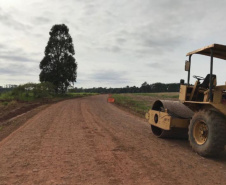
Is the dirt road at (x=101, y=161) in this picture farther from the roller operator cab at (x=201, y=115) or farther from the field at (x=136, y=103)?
the field at (x=136, y=103)

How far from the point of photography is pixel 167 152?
233 inches

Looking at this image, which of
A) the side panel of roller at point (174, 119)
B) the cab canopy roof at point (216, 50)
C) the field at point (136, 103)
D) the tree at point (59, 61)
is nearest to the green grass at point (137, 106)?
the field at point (136, 103)

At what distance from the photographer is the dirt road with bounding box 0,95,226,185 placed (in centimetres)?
413

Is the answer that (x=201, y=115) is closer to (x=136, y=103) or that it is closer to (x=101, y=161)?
(x=101, y=161)

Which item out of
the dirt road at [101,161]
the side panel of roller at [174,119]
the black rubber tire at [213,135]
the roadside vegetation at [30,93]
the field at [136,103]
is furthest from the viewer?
the roadside vegetation at [30,93]

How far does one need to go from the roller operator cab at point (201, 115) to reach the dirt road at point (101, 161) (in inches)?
13.7

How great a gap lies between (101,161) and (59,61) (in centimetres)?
3448

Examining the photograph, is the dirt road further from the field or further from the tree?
the tree

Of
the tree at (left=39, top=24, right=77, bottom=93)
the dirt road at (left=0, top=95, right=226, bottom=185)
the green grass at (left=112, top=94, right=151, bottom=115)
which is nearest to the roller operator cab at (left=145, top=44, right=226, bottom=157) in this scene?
the dirt road at (left=0, top=95, right=226, bottom=185)

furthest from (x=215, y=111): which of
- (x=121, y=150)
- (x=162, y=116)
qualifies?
(x=121, y=150)

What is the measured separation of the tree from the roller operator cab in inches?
1205

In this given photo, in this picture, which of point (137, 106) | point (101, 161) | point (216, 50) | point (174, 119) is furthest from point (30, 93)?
point (216, 50)

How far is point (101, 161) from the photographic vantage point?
5035 mm

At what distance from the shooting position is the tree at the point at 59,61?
1455 inches
